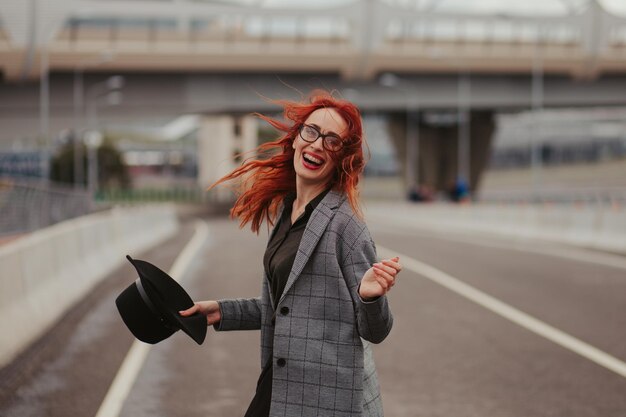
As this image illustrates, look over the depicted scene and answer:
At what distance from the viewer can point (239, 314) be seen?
406 cm

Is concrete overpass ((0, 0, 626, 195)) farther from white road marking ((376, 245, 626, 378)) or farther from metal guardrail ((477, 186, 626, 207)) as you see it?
white road marking ((376, 245, 626, 378))

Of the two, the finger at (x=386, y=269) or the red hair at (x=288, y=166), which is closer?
the finger at (x=386, y=269)

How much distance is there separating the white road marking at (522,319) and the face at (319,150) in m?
5.10

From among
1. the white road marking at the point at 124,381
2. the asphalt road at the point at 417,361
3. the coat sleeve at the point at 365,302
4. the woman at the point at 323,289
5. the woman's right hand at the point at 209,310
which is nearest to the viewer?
the coat sleeve at the point at 365,302

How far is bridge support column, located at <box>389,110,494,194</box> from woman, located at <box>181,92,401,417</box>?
67366 millimetres

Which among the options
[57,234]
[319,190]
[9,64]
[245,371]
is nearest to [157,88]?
[9,64]

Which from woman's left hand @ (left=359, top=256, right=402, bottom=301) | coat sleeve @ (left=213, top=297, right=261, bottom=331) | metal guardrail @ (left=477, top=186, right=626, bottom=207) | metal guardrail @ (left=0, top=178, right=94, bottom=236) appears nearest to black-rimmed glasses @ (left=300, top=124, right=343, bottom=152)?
woman's left hand @ (left=359, top=256, right=402, bottom=301)

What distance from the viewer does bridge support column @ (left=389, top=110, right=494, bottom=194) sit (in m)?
72.2

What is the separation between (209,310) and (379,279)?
906mm

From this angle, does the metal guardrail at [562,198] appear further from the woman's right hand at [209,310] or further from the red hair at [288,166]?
the woman's right hand at [209,310]

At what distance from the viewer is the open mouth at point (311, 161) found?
12.5 feet

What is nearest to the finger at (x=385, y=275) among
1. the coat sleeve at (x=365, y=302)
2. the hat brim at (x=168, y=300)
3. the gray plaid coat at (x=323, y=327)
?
the coat sleeve at (x=365, y=302)

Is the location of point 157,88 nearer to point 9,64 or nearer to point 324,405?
point 9,64

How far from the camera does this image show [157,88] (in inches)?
2032
